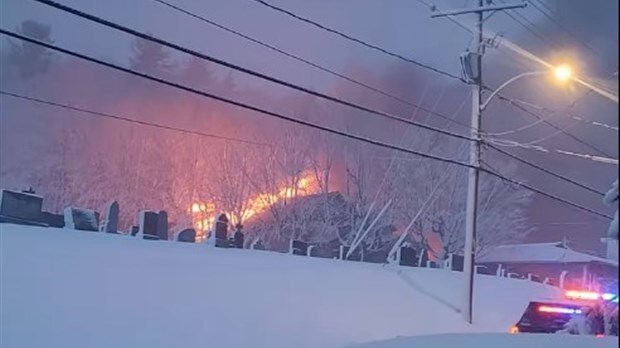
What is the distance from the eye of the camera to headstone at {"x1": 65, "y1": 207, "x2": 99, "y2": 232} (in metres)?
16.6

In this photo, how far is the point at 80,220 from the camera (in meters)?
16.8

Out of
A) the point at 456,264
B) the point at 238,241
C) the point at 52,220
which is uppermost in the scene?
the point at 52,220

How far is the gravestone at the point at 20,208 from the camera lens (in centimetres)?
1427

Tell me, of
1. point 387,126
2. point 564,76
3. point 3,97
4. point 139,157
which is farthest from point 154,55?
point 564,76

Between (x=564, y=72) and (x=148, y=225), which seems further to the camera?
(x=148, y=225)

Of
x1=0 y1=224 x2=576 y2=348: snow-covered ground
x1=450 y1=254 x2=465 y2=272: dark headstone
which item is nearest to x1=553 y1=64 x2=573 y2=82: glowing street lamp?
x1=0 y1=224 x2=576 y2=348: snow-covered ground

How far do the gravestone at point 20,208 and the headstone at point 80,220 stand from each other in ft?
4.54

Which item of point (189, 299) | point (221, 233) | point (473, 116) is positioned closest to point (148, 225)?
point (221, 233)

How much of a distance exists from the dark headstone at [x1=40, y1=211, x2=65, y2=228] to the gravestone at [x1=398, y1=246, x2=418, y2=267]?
12.2 m

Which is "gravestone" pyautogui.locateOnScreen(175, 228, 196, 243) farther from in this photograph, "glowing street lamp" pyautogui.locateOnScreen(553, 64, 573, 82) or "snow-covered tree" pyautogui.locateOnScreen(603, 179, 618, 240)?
"snow-covered tree" pyautogui.locateOnScreen(603, 179, 618, 240)

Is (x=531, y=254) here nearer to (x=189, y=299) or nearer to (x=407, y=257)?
(x=407, y=257)

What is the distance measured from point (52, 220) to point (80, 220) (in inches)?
30.7

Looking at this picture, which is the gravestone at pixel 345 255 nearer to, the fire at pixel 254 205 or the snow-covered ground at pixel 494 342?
the fire at pixel 254 205

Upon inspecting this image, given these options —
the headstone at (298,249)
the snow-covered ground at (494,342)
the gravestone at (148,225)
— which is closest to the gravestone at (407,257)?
the headstone at (298,249)
